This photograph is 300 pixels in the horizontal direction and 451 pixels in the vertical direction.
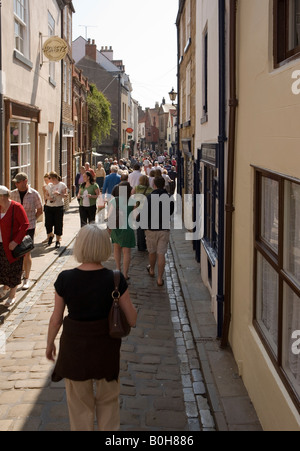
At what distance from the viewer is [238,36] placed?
5.57 metres

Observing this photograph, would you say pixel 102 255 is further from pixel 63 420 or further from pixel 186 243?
pixel 186 243

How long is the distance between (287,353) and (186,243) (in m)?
9.61

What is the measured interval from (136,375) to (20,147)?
305 inches

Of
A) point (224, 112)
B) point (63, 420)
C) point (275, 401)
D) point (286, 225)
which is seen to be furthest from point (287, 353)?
point (224, 112)

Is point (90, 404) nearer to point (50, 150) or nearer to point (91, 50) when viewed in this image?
point (50, 150)

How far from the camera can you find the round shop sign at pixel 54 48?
1344 cm

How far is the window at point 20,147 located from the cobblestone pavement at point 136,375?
394 cm

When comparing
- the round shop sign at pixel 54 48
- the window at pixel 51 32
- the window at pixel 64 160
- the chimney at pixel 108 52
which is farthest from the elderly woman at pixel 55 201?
the chimney at pixel 108 52

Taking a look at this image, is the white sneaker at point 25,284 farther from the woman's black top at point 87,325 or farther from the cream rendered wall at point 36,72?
the woman's black top at point 87,325

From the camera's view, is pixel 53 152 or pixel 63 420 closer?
pixel 63 420

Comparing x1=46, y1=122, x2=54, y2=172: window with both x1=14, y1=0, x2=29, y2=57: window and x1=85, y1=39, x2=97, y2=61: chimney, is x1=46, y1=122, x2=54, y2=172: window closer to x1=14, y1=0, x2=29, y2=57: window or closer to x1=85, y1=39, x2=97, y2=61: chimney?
x1=14, y1=0, x2=29, y2=57: window

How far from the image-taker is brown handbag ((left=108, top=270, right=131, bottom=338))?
3.55 m

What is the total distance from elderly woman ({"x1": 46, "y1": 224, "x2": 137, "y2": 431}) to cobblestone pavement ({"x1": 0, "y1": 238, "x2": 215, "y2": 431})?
2.55ft
